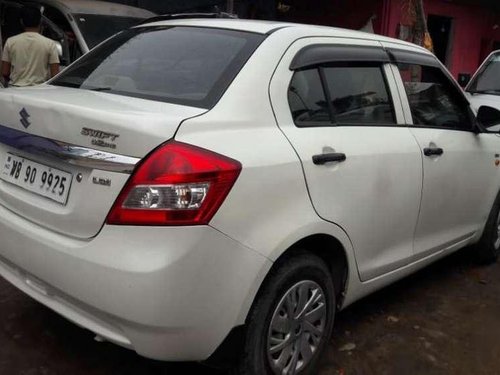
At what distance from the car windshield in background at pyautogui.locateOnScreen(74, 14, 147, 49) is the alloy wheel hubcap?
17.2ft

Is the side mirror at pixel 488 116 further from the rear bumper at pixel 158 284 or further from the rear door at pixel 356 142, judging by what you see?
the rear bumper at pixel 158 284

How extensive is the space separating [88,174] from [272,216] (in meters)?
0.76

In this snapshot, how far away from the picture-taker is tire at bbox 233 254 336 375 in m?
2.47

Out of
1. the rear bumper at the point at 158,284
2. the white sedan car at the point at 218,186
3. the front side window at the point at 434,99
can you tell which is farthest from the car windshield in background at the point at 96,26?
the rear bumper at the point at 158,284

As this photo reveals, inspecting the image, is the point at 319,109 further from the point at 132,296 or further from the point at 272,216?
the point at 132,296

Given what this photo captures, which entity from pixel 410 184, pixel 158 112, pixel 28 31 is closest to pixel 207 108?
pixel 158 112

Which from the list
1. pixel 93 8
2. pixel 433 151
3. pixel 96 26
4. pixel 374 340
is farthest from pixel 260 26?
pixel 93 8

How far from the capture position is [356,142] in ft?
9.59

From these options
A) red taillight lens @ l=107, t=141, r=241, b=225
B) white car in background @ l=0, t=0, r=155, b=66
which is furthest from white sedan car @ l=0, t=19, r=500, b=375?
white car in background @ l=0, t=0, r=155, b=66

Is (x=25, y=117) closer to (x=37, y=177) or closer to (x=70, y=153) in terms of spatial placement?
(x=37, y=177)

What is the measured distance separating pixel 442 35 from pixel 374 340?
12.7 metres

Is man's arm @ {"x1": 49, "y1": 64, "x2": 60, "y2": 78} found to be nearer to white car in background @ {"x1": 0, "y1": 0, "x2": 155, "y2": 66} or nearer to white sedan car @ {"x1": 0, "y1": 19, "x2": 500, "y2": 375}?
white car in background @ {"x1": 0, "y1": 0, "x2": 155, "y2": 66}

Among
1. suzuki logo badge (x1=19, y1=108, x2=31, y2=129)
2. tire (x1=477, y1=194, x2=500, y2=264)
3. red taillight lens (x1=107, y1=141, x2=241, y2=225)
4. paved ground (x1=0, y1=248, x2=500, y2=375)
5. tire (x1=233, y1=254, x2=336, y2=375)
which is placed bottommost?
paved ground (x1=0, y1=248, x2=500, y2=375)

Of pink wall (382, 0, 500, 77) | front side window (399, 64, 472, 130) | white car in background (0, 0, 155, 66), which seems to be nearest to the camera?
front side window (399, 64, 472, 130)
